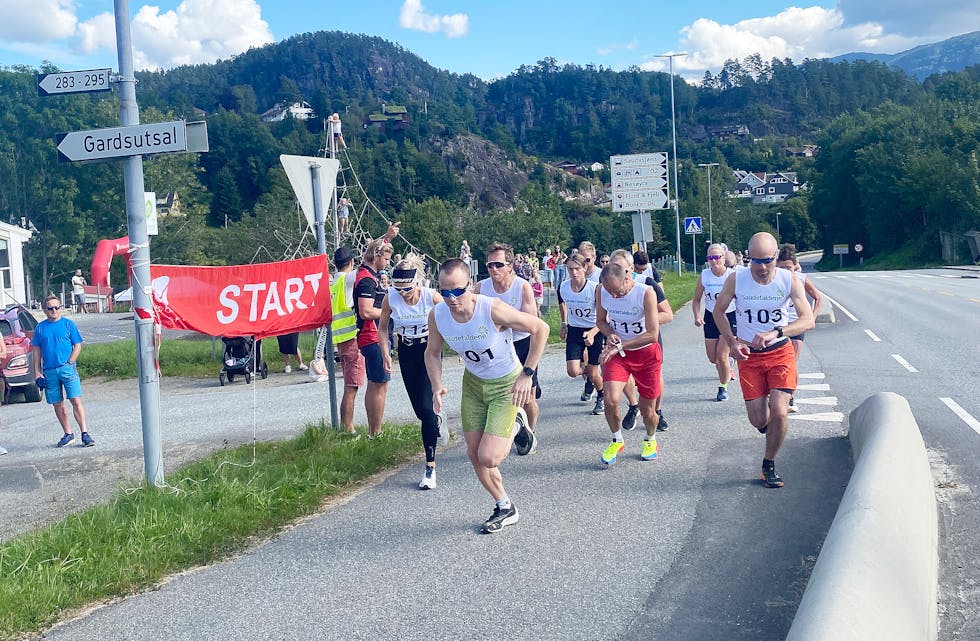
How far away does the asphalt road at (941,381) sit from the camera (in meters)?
4.90

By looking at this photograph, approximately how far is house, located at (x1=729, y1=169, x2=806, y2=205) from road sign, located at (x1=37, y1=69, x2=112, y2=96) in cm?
16384

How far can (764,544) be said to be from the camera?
536cm

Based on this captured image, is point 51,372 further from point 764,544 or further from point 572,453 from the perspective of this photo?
point 764,544

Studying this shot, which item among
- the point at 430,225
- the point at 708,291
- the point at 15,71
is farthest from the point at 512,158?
the point at 708,291

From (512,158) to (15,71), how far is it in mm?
110881

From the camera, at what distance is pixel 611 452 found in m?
7.54

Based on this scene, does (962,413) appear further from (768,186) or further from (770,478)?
(768,186)

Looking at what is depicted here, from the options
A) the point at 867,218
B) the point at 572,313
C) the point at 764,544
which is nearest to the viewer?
the point at 764,544

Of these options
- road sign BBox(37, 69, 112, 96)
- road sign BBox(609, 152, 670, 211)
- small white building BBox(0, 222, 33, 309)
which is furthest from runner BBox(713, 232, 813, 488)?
small white building BBox(0, 222, 33, 309)

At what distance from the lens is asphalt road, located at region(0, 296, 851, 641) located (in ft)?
14.7

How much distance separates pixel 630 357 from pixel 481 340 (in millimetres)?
2088

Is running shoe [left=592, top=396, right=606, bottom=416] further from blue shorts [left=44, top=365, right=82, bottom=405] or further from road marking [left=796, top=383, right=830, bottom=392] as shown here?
blue shorts [left=44, top=365, right=82, bottom=405]

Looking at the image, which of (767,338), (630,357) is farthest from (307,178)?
(767,338)

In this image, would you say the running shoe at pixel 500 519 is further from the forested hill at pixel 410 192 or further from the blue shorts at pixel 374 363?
the forested hill at pixel 410 192
